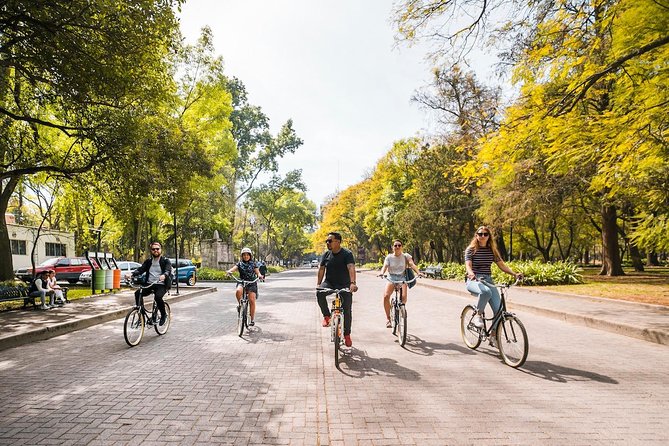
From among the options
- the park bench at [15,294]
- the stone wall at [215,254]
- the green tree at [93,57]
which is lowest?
the park bench at [15,294]

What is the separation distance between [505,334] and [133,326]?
618 cm

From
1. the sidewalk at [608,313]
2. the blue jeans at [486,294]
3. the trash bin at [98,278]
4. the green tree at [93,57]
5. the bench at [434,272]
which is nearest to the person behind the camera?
the blue jeans at [486,294]

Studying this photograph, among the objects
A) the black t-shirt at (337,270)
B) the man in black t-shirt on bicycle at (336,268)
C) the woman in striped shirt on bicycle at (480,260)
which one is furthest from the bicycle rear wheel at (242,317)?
the woman in striped shirt on bicycle at (480,260)

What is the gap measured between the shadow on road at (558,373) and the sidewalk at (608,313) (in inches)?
117

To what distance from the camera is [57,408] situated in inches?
167

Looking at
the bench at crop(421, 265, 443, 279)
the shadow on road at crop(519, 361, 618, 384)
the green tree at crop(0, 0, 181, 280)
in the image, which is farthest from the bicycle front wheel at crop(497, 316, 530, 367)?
the bench at crop(421, 265, 443, 279)

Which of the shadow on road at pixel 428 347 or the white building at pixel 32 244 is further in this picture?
the white building at pixel 32 244

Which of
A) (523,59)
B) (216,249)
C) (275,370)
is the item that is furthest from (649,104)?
(216,249)

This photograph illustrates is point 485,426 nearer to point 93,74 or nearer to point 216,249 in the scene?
point 93,74

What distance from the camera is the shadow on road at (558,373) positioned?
5.17m

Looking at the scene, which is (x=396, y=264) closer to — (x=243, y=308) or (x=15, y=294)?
(x=243, y=308)

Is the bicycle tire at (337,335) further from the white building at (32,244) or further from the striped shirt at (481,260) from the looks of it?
the white building at (32,244)

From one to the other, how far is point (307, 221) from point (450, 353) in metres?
53.2

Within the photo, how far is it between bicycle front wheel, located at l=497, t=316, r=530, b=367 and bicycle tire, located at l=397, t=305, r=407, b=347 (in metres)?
1.55
